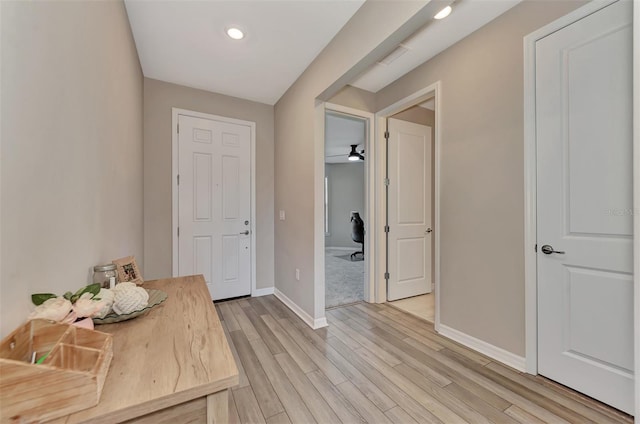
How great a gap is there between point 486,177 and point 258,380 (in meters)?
2.26

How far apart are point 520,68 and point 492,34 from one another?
15.6 inches

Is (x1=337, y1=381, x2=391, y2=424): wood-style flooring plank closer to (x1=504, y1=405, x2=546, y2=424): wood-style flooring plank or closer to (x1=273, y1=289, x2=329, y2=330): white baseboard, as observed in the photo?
(x1=504, y1=405, x2=546, y2=424): wood-style flooring plank

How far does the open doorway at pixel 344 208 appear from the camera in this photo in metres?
3.63

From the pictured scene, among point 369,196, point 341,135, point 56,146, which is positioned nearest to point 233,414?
point 56,146

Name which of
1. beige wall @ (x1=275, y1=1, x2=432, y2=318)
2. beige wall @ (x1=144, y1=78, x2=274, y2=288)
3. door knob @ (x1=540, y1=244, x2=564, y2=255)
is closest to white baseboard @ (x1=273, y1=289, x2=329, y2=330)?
beige wall @ (x1=275, y1=1, x2=432, y2=318)

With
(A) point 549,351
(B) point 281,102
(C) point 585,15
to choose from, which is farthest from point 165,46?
(A) point 549,351

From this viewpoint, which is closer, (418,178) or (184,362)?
(184,362)

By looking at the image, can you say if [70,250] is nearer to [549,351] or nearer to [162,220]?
[162,220]

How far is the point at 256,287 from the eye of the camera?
3463mm

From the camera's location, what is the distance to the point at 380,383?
174 cm

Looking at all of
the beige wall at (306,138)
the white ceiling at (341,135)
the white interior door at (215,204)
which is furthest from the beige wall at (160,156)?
the white ceiling at (341,135)

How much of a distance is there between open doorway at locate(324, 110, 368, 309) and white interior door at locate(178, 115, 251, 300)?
1232mm

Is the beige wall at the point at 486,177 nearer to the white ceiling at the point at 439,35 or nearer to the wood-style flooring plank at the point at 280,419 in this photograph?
the white ceiling at the point at 439,35

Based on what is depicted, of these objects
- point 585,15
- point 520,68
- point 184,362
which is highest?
point 585,15
